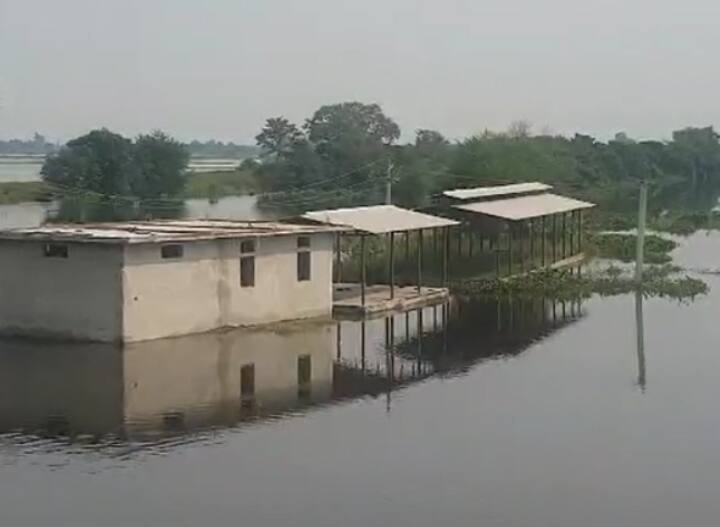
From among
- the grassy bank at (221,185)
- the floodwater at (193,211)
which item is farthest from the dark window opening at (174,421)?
the grassy bank at (221,185)

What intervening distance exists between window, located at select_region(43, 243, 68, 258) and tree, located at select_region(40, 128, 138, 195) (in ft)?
113

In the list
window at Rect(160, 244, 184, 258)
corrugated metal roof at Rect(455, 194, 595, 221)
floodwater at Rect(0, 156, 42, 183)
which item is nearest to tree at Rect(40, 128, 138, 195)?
floodwater at Rect(0, 156, 42, 183)

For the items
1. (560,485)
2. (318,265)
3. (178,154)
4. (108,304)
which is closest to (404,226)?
(318,265)

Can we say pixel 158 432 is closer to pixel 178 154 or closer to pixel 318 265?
pixel 318 265

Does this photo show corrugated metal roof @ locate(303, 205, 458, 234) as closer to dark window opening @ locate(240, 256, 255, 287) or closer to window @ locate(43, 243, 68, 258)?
dark window opening @ locate(240, 256, 255, 287)

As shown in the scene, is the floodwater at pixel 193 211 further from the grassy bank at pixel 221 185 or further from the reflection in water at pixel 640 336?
the reflection in water at pixel 640 336

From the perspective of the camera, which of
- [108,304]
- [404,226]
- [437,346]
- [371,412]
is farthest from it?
[404,226]

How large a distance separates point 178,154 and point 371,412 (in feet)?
150

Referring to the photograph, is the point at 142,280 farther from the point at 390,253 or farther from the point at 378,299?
the point at 390,253

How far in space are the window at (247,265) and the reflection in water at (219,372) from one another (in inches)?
32.4

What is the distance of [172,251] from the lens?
62.1ft

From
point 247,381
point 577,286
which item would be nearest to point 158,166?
point 577,286

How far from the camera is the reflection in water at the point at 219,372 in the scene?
1401cm

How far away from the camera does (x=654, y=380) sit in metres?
16.8
